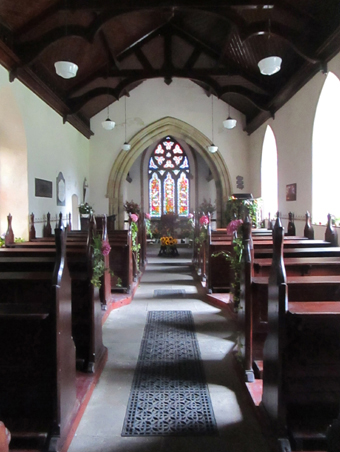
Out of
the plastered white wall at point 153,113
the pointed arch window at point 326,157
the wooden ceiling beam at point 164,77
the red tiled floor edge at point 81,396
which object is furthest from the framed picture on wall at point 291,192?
the red tiled floor edge at point 81,396

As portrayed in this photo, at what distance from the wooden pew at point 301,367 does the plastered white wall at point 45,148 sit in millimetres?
5081

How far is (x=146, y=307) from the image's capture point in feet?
15.8

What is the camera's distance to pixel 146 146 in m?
10.5

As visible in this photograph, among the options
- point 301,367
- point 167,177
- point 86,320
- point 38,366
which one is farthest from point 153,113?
point 301,367

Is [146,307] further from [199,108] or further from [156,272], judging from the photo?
[199,108]

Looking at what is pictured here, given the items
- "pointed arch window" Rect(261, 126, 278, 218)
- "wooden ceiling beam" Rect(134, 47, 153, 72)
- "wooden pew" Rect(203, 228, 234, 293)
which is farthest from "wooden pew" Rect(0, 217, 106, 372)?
"pointed arch window" Rect(261, 126, 278, 218)

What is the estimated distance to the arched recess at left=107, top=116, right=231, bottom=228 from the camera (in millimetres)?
10320

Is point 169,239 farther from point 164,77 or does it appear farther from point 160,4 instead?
point 160,4

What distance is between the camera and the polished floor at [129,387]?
197 centimetres

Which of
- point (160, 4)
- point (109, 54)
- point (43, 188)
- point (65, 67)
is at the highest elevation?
point (109, 54)

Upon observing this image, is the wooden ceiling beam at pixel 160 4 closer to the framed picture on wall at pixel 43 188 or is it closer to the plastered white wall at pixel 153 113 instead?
the framed picture on wall at pixel 43 188

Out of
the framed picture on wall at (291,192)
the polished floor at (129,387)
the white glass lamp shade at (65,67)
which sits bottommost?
the polished floor at (129,387)

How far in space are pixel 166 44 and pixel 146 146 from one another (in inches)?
120

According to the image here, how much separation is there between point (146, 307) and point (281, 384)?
10.4 feet
